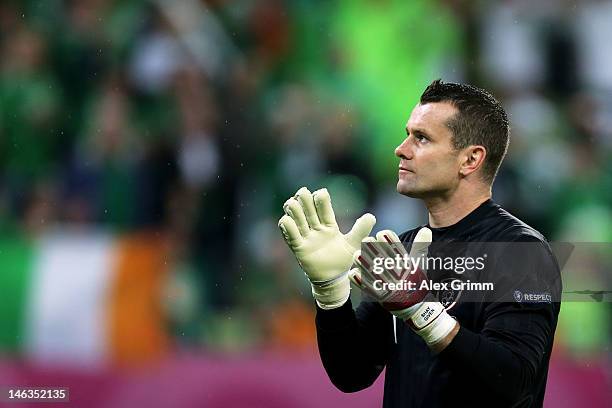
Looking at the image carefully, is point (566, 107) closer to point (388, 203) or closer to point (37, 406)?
point (388, 203)

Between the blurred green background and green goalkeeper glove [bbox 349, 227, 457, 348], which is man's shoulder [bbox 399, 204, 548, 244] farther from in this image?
the blurred green background

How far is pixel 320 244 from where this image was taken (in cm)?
368

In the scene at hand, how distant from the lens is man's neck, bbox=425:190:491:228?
374 cm

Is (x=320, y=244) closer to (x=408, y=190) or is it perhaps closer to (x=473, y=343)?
(x=408, y=190)

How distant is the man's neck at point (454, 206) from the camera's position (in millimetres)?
3742

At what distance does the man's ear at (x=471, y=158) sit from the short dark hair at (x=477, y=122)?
0.05ft

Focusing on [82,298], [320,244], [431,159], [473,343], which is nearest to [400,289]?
[473,343]

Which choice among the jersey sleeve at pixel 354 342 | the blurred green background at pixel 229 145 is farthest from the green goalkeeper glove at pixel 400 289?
the blurred green background at pixel 229 145

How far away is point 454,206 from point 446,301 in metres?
0.35

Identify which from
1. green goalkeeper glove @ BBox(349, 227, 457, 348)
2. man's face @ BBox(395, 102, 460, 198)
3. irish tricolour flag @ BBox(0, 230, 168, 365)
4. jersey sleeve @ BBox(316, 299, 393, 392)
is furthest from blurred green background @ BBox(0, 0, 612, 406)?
green goalkeeper glove @ BBox(349, 227, 457, 348)

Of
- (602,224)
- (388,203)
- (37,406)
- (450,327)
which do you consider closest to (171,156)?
(388,203)

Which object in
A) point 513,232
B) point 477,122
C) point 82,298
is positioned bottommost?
point 513,232

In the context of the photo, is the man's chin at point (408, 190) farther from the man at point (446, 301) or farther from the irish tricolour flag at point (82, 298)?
the irish tricolour flag at point (82, 298)

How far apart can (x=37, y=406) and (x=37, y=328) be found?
3.14ft
